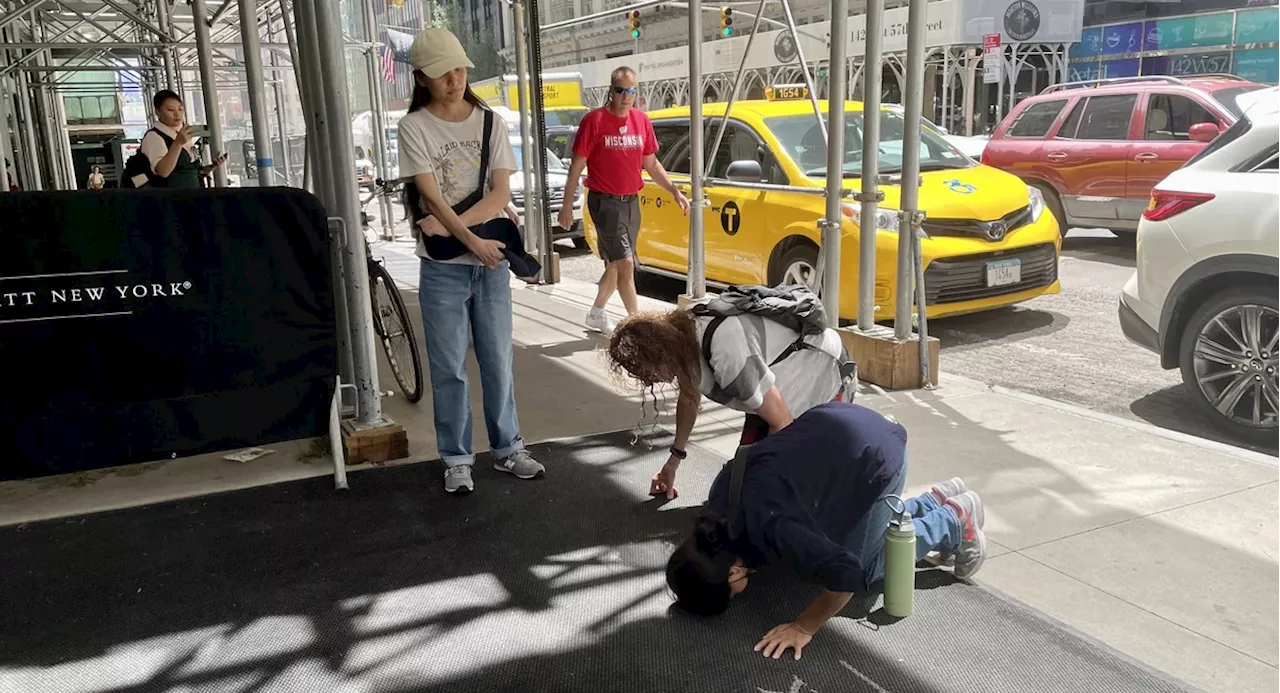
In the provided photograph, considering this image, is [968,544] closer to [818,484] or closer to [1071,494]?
[818,484]

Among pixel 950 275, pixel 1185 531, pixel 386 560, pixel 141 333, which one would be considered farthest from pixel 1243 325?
pixel 141 333

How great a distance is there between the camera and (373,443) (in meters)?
4.67

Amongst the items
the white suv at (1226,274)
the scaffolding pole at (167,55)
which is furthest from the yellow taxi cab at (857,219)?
the scaffolding pole at (167,55)

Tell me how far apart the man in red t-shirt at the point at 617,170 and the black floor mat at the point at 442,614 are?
316 cm

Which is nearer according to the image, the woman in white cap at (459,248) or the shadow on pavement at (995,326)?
the woman in white cap at (459,248)

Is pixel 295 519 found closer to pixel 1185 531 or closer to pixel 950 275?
pixel 1185 531

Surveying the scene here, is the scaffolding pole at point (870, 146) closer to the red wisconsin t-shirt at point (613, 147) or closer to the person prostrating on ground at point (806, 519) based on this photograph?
the red wisconsin t-shirt at point (613, 147)

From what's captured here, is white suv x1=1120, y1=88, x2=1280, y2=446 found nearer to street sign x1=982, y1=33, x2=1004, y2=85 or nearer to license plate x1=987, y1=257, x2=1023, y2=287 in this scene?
license plate x1=987, y1=257, x2=1023, y2=287

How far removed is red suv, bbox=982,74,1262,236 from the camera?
10.4m

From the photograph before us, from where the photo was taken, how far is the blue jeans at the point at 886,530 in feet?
9.85

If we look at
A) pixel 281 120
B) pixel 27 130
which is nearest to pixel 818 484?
pixel 281 120

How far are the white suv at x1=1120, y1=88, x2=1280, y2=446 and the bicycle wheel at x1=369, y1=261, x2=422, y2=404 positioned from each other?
13.5ft

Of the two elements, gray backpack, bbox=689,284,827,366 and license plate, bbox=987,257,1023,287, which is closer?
gray backpack, bbox=689,284,827,366

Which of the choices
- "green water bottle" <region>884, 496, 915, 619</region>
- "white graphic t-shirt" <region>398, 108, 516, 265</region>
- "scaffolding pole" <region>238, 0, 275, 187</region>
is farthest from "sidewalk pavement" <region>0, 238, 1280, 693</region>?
"scaffolding pole" <region>238, 0, 275, 187</region>
